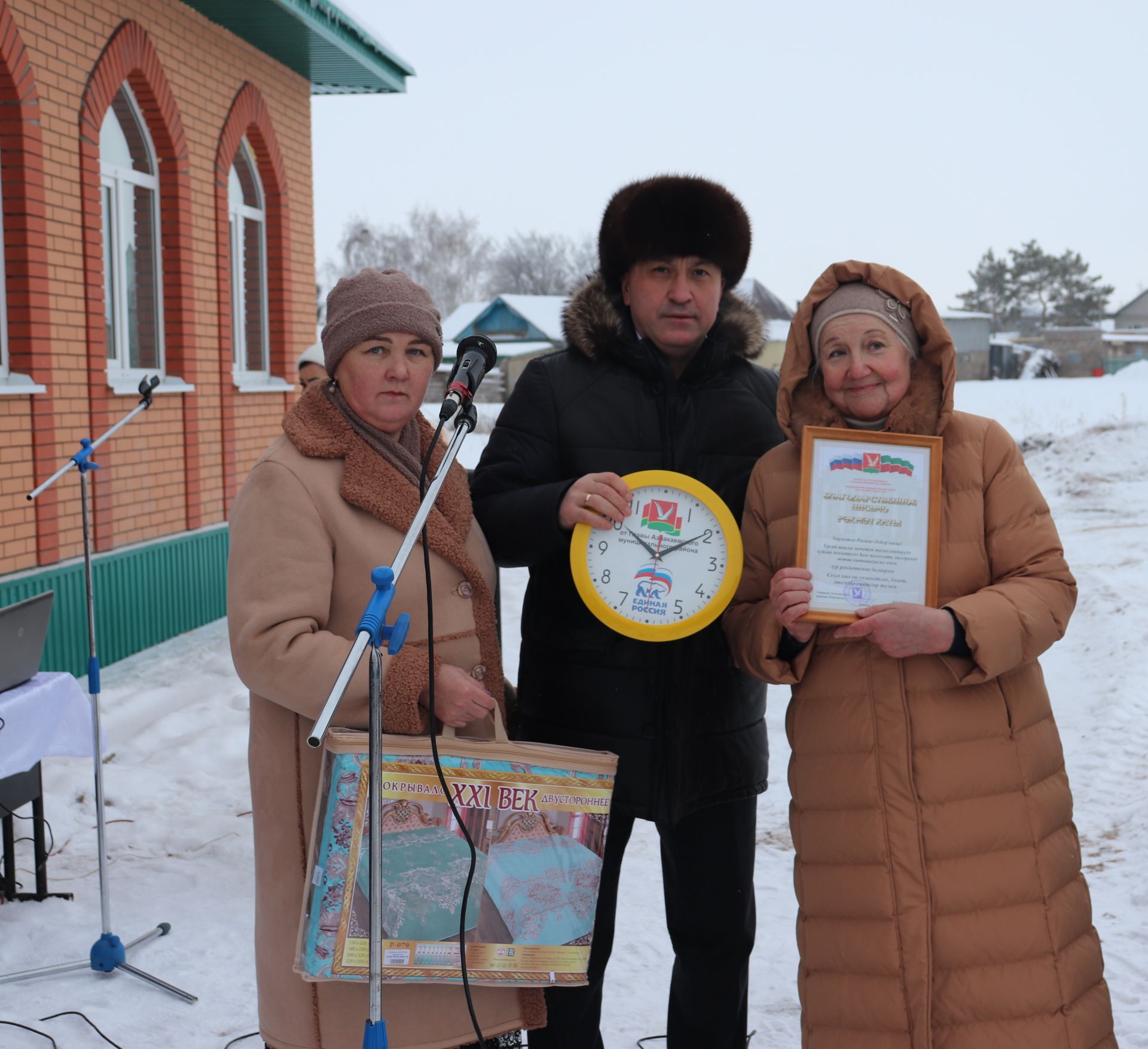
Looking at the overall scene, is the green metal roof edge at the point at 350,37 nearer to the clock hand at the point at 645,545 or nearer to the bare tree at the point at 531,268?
the clock hand at the point at 645,545

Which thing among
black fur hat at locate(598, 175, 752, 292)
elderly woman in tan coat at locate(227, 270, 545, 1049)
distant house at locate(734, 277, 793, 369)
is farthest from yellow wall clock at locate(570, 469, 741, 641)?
distant house at locate(734, 277, 793, 369)

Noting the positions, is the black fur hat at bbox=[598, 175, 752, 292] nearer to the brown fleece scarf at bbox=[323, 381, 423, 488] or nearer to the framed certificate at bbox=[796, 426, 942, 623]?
the framed certificate at bbox=[796, 426, 942, 623]

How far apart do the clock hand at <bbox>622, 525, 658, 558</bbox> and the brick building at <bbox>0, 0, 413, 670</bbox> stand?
5.66 metres

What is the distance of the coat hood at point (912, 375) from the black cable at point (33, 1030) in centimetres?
293

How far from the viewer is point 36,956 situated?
4.15 meters

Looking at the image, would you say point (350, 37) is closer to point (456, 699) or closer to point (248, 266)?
point (248, 266)

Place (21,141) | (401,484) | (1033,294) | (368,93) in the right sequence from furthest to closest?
(1033,294) < (368,93) < (21,141) < (401,484)

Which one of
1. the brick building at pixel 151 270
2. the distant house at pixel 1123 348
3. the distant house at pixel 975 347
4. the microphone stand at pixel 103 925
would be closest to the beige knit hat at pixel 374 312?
the microphone stand at pixel 103 925

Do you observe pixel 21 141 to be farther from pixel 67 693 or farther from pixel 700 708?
pixel 700 708

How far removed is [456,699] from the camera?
94.4 inches

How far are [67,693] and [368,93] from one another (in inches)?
398

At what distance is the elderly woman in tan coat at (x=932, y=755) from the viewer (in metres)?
2.51

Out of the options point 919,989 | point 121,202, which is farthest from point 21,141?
point 919,989

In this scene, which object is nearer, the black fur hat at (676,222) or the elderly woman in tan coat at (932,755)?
the elderly woman in tan coat at (932,755)
